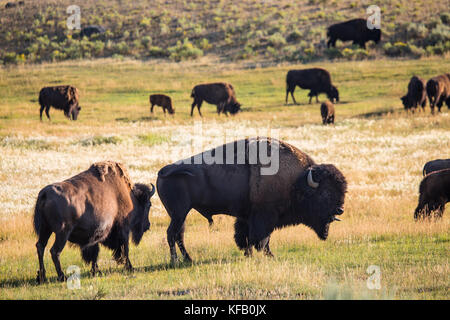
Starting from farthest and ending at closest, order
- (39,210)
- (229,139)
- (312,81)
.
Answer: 1. (312,81)
2. (229,139)
3. (39,210)

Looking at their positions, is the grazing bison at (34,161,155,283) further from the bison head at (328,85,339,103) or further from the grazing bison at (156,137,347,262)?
the bison head at (328,85,339,103)

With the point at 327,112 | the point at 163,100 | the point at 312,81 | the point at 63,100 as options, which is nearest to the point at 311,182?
the point at 327,112

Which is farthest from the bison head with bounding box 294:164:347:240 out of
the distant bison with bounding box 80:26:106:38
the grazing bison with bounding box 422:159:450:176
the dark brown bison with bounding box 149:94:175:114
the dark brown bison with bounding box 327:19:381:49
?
the distant bison with bounding box 80:26:106:38

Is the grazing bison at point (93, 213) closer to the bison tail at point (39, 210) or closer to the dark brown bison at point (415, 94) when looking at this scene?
the bison tail at point (39, 210)

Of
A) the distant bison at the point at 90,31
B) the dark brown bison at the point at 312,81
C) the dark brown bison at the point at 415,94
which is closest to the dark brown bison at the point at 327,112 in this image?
the dark brown bison at the point at 415,94

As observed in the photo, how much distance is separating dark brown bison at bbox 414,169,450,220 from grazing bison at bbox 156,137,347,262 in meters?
3.08

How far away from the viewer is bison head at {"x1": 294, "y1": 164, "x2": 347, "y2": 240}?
27.4ft

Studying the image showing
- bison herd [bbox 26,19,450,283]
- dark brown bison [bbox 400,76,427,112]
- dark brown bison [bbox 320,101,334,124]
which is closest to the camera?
bison herd [bbox 26,19,450,283]

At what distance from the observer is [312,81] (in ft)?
125

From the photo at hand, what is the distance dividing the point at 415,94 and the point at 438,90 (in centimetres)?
116

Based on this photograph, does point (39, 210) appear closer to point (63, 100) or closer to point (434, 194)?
point (434, 194)
